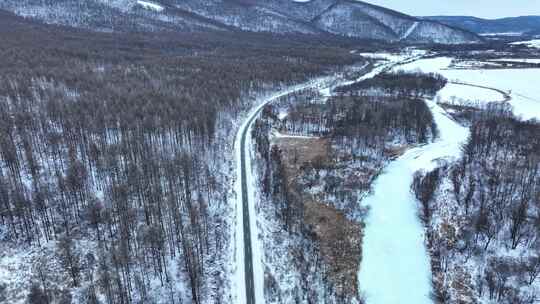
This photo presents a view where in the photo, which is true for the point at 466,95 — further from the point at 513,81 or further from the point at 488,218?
the point at 488,218

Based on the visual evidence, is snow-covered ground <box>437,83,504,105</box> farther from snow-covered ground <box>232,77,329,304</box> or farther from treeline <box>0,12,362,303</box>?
snow-covered ground <box>232,77,329,304</box>

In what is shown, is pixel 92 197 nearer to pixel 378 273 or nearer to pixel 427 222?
pixel 378 273

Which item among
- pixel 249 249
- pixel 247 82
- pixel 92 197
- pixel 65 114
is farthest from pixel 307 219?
pixel 247 82

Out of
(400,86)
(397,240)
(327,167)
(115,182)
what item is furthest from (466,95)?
(115,182)

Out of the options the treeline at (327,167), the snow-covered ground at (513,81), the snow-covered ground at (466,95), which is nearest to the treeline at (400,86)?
the snow-covered ground at (466,95)

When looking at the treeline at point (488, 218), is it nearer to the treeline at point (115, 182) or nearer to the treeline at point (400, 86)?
the treeline at point (115, 182)
